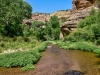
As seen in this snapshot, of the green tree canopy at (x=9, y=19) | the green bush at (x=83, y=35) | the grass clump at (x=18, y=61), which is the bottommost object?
the grass clump at (x=18, y=61)

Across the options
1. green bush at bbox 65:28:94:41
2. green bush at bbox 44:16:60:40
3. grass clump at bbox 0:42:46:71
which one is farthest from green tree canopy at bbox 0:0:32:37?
green bush at bbox 44:16:60:40

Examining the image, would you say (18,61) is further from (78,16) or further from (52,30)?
(52,30)

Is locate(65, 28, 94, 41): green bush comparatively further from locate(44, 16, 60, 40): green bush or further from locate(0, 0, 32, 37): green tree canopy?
locate(44, 16, 60, 40): green bush

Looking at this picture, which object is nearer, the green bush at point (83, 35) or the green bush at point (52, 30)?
the green bush at point (83, 35)

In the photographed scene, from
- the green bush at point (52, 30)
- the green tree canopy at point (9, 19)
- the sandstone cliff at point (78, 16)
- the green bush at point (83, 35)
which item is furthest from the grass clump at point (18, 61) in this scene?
the green bush at point (52, 30)

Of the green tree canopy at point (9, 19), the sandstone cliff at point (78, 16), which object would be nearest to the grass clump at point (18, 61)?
the green tree canopy at point (9, 19)

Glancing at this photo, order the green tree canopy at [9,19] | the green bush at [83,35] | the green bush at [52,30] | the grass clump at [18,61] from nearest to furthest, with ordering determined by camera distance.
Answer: the grass clump at [18,61] → the green bush at [83,35] → the green tree canopy at [9,19] → the green bush at [52,30]

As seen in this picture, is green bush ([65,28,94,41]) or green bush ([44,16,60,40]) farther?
green bush ([44,16,60,40])

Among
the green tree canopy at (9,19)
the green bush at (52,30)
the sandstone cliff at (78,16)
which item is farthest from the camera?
the green bush at (52,30)

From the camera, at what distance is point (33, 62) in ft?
64.2

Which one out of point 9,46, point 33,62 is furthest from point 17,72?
point 9,46

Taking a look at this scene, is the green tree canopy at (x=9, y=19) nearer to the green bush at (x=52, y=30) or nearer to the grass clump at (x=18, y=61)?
the grass clump at (x=18, y=61)

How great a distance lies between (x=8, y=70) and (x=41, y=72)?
3.26 metres

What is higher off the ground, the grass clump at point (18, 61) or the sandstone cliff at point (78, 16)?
the sandstone cliff at point (78, 16)
